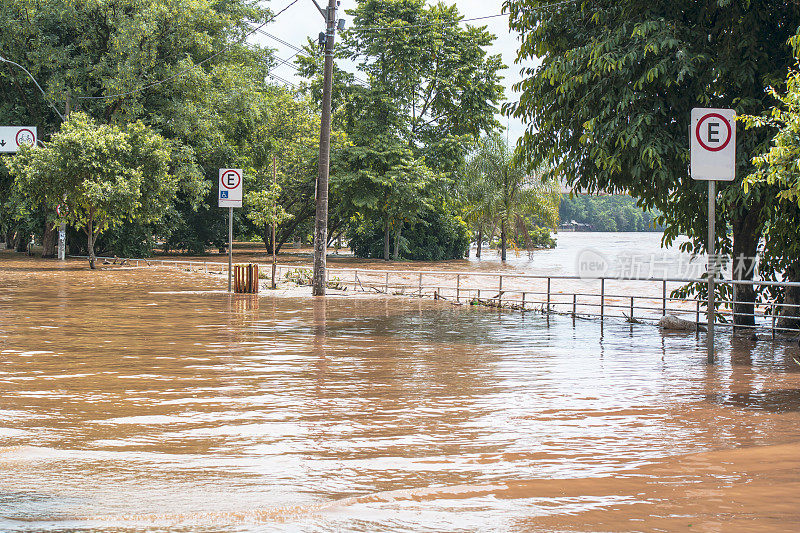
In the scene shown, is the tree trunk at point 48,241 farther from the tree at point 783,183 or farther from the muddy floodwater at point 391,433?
the tree at point 783,183

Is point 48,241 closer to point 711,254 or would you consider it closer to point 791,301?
point 791,301

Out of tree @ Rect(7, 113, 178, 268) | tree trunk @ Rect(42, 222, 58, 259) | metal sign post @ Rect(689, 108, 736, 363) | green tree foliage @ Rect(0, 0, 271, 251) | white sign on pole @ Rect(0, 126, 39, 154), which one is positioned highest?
green tree foliage @ Rect(0, 0, 271, 251)

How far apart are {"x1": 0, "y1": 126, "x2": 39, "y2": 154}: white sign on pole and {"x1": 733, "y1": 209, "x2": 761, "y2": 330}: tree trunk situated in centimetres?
4150

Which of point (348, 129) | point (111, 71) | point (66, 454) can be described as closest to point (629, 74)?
point (66, 454)

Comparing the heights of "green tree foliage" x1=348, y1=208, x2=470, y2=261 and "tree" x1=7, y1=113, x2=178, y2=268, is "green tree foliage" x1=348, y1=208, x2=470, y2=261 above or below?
below

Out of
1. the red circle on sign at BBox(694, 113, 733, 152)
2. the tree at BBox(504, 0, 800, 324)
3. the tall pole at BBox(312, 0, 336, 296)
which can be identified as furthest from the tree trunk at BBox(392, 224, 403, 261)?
the red circle on sign at BBox(694, 113, 733, 152)

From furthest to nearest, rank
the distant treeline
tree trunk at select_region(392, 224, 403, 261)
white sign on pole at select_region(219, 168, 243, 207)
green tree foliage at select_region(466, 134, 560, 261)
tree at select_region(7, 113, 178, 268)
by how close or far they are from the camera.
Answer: the distant treeline, green tree foliage at select_region(466, 134, 560, 261), tree trunk at select_region(392, 224, 403, 261), tree at select_region(7, 113, 178, 268), white sign on pole at select_region(219, 168, 243, 207)

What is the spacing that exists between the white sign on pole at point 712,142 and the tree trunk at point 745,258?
5980 mm

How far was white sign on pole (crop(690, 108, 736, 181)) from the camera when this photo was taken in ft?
37.3

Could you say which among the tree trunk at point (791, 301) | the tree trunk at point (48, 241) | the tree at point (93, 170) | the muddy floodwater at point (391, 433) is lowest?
the muddy floodwater at point (391, 433)

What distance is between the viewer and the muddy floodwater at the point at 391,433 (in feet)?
16.6

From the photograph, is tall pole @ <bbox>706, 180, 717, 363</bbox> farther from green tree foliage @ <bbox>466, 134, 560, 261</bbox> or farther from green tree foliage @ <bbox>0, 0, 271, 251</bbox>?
green tree foliage @ <bbox>466, 134, 560, 261</bbox>

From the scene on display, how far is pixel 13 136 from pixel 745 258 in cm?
4400

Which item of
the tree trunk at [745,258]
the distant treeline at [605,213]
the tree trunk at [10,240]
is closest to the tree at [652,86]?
the tree trunk at [745,258]
